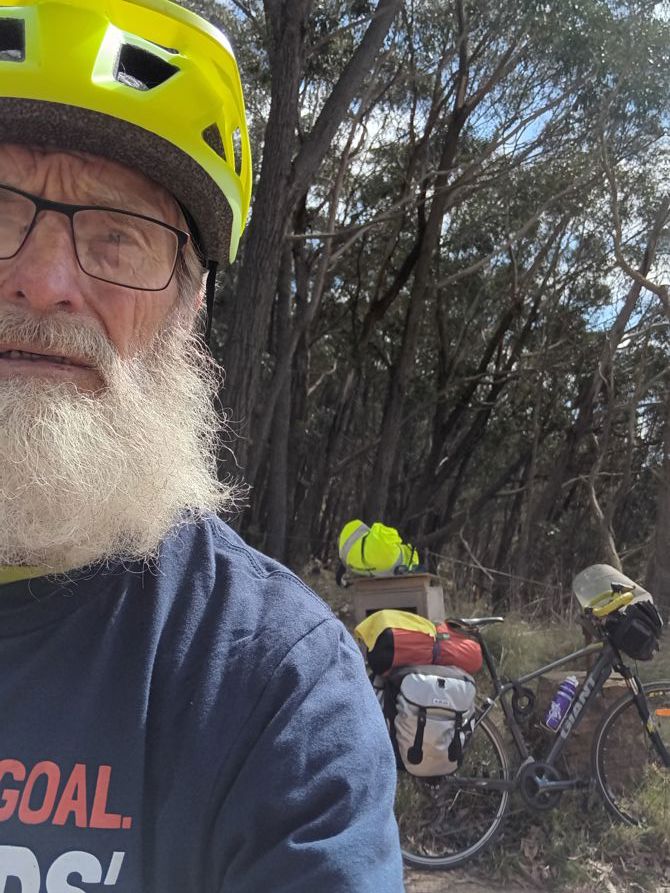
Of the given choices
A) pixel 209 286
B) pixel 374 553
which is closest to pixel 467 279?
pixel 374 553

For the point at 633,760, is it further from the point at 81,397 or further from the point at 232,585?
the point at 81,397

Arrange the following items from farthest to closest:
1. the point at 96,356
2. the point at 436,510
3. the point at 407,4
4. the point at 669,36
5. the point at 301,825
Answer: the point at 436,510 → the point at 407,4 → the point at 669,36 → the point at 96,356 → the point at 301,825

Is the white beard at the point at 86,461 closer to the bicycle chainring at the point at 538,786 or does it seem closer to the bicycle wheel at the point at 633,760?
the bicycle chainring at the point at 538,786

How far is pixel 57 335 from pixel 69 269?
122 millimetres

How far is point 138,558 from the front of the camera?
3.90 ft

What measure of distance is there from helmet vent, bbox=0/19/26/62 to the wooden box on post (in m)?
3.61

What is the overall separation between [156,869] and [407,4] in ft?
38.8

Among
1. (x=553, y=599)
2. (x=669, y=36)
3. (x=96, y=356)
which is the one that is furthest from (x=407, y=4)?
(x=96, y=356)

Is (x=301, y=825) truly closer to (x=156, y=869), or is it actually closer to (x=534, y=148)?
(x=156, y=869)

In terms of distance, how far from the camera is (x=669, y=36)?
9656 mm

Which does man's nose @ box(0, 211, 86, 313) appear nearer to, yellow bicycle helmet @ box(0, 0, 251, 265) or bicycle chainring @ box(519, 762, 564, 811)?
yellow bicycle helmet @ box(0, 0, 251, 265)

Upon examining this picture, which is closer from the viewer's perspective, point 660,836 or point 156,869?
point 156,869

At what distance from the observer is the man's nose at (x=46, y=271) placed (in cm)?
119

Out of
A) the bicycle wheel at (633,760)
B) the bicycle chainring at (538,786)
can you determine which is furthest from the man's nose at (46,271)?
the bicycle wheel at (633,760)
